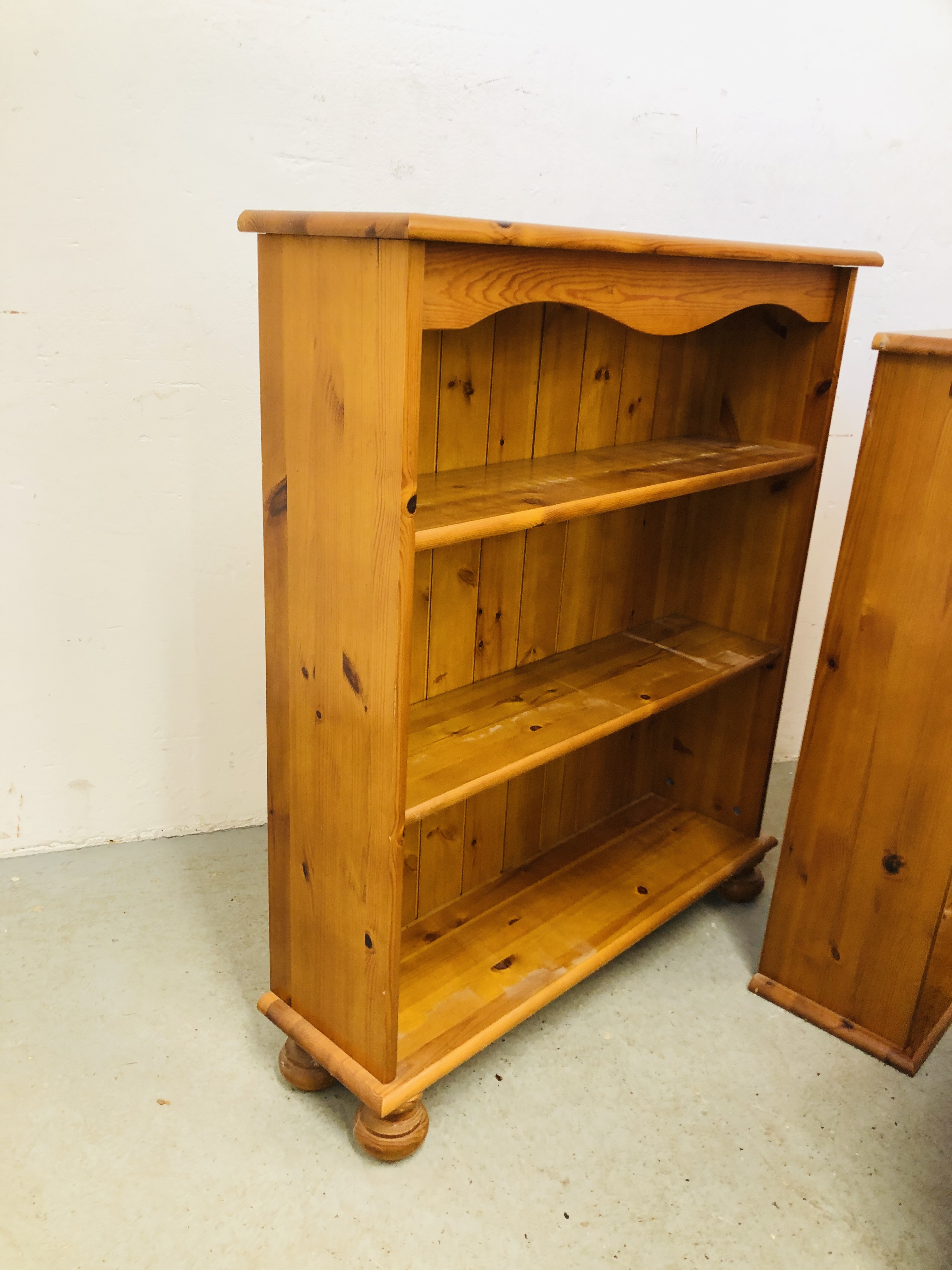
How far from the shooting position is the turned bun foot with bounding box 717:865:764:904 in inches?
97.0

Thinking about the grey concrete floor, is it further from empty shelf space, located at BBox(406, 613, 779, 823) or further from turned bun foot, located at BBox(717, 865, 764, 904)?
empty shelf space, located at BBox(406, 613, 779, 823)

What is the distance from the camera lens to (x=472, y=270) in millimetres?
1335

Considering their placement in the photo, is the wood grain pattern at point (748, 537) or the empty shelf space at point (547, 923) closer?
the empty shelf space at point (547, 923)

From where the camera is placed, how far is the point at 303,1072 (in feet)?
5.91

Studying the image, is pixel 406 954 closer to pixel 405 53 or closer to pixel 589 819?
pixel 589 819

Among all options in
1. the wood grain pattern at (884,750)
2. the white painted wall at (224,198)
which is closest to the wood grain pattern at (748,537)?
the wood grain pattern at (884,750)

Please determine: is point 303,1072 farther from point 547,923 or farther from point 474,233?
point 474,233

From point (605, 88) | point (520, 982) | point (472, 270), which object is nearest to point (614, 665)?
point (520, 982)

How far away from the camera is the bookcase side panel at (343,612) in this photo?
133 centimetres

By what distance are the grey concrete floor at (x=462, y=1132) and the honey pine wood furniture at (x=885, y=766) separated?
0.11 meters

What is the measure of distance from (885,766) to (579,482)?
796 millimetres

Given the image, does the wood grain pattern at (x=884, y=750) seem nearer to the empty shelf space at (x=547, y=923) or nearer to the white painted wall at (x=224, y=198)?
the empty shelf space at (x=547, y=923)

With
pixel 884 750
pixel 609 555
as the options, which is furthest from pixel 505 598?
pixel 884 750

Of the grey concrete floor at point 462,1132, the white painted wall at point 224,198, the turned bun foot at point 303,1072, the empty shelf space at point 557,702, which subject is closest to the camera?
the grey concrete floor at point 462,1132
